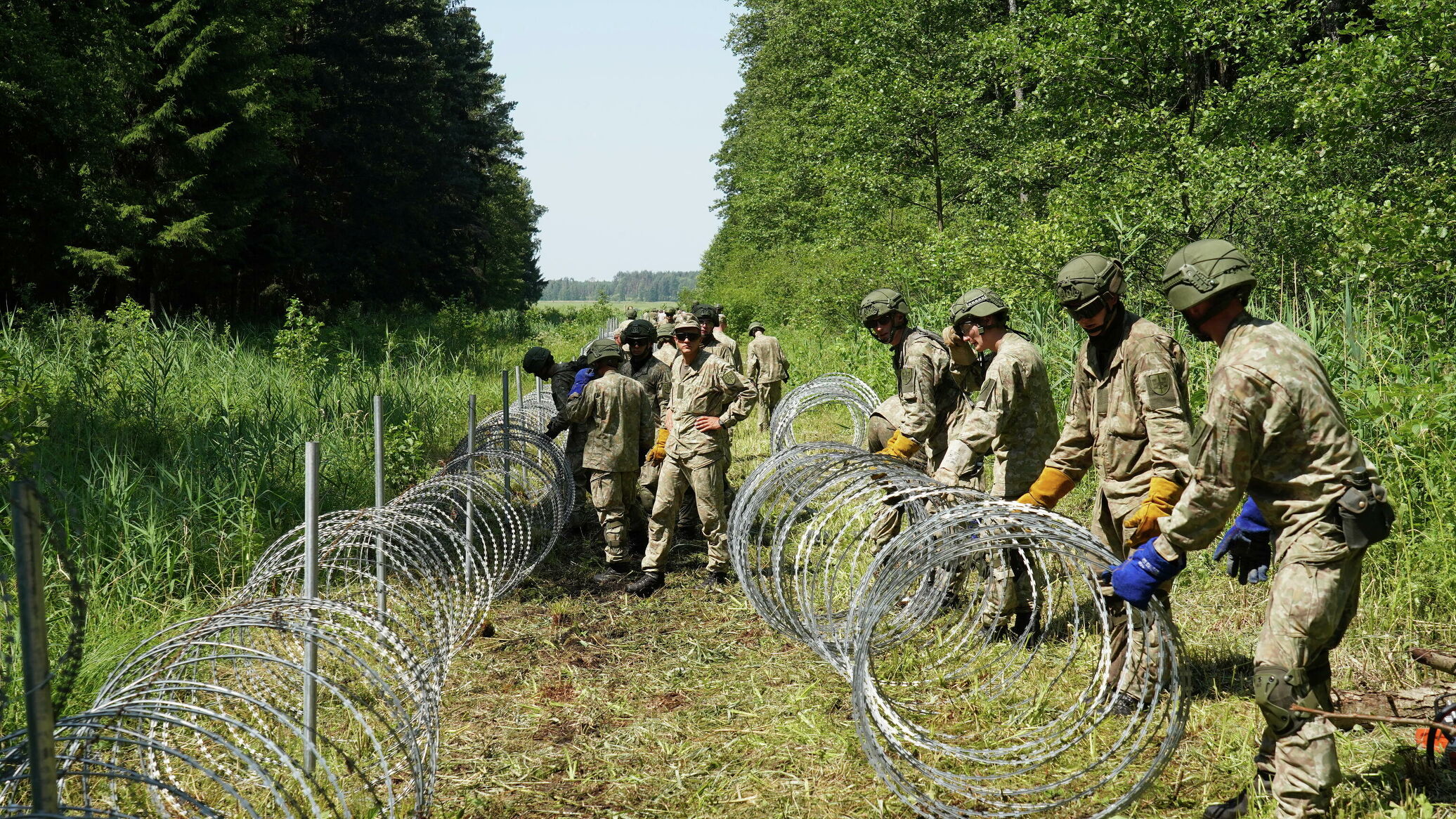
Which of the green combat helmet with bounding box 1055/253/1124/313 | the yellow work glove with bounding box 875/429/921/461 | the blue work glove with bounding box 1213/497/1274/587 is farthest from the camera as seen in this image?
the yellow work glove with bounding box 875/429/921/461

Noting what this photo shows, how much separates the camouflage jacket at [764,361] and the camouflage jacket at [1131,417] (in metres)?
9.00

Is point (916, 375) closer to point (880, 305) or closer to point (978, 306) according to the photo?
point (880, 305)

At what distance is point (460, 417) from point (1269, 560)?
11458 mm

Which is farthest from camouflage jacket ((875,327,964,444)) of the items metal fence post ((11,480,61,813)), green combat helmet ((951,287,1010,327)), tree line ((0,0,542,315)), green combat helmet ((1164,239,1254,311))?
tree line ((0,0,542,315))

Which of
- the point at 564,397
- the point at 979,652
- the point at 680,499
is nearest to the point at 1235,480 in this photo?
the point at 979,652

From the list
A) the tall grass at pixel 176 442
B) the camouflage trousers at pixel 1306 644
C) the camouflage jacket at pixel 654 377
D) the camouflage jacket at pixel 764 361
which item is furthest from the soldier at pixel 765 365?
the camouflage trousers at pixel 1306 644

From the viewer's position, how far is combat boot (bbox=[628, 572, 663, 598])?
7414 mm

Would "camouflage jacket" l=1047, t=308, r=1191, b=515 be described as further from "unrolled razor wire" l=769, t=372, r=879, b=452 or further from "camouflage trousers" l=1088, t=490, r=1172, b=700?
"unrolled razor wire" l=769, t=372, r=879, b=452

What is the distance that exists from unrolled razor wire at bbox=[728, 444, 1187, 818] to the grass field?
348 millimetres

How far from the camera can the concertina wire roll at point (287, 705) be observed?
98.9 inches

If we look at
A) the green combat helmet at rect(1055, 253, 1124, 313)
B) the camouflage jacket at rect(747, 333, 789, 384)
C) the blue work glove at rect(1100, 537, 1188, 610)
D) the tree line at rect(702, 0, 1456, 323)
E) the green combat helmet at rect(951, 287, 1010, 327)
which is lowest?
the blue work glove at rect(1100, 537, 1188, 610)

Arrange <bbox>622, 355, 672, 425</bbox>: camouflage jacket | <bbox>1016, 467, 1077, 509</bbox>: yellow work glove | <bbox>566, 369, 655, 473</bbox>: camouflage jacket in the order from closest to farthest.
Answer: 1. <bbox>1016, 467, 1077, 509</bbox>: yellow work glove
2. <bbox>566, 369, 655, 473</bbox>: camouflage jacket
3. <bbox>622, 355, 672, 425</bbox>: camouflage jacket

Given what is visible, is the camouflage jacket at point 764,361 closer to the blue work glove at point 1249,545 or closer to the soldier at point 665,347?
the soldier at point 665,347

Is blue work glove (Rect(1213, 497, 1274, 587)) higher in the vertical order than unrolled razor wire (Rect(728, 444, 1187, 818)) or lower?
higher
